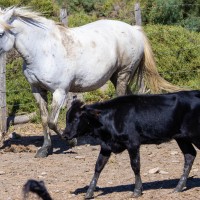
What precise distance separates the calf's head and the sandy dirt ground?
66 cm

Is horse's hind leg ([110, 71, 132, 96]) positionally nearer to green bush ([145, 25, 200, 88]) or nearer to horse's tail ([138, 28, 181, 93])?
horse's tail ([138, 28, 181, 93])

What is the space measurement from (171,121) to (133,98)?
17.8 inches

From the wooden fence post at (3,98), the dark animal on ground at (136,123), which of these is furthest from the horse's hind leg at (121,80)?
the dark animal on ground at (136,123)

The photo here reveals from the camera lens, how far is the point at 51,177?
23.8 feet

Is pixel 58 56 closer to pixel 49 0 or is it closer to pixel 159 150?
pixel 159 150

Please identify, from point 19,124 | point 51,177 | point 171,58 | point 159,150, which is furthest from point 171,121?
point 171,58

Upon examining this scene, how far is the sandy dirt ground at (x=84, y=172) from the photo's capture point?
20.8ft

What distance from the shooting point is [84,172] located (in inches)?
292

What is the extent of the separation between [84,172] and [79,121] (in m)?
1.46

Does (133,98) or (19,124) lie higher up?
(133,98)

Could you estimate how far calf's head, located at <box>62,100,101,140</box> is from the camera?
6.09 meters

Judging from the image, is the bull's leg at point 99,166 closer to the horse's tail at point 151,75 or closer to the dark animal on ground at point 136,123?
the dark animal on ground at point 136,123

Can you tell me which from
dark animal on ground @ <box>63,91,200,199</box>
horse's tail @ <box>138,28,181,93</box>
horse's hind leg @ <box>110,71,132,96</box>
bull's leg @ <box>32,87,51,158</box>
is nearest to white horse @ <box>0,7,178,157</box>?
bull's leg @ <box>32,87,51,158</box>

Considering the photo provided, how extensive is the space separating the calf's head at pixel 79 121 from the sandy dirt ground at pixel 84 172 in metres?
0.66
